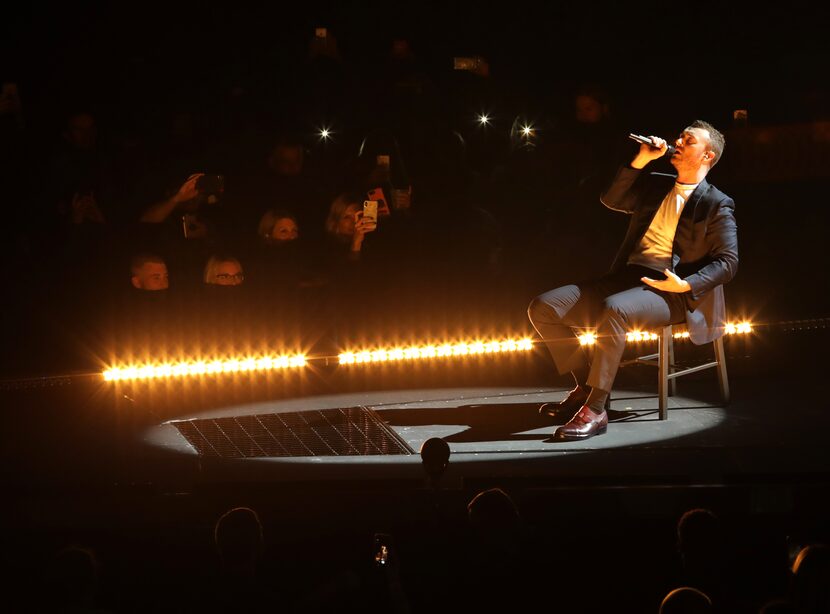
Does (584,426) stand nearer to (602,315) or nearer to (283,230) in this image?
(602,315)

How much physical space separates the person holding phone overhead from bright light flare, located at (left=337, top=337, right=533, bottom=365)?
175 centimetres

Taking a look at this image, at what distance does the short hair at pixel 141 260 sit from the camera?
5840mm

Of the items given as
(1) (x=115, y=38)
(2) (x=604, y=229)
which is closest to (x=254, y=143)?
(1) (x=115, y=38)

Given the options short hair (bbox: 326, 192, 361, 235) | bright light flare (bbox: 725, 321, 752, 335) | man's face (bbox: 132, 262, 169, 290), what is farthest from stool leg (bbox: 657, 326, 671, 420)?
man's face (bbox: 132, 262, 169, 290)

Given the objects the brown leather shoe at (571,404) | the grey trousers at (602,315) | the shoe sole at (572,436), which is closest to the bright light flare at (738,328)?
the grey trousers at (602,315)

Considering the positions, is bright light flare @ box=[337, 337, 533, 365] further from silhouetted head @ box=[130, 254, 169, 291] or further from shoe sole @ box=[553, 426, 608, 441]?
shoe sole @ box=[553, 426, 608, 441]

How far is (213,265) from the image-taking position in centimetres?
604

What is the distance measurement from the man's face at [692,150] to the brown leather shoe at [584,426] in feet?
3.58

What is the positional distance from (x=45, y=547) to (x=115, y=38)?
4.95 metres

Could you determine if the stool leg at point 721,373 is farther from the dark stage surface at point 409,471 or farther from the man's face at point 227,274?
the man's face at point 227,274

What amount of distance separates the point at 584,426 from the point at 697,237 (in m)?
0.97

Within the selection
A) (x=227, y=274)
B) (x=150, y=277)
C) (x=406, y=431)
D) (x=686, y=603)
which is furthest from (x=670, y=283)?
(x=150, y=277)

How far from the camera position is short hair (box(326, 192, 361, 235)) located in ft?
20.8

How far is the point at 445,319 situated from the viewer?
22.0ft
